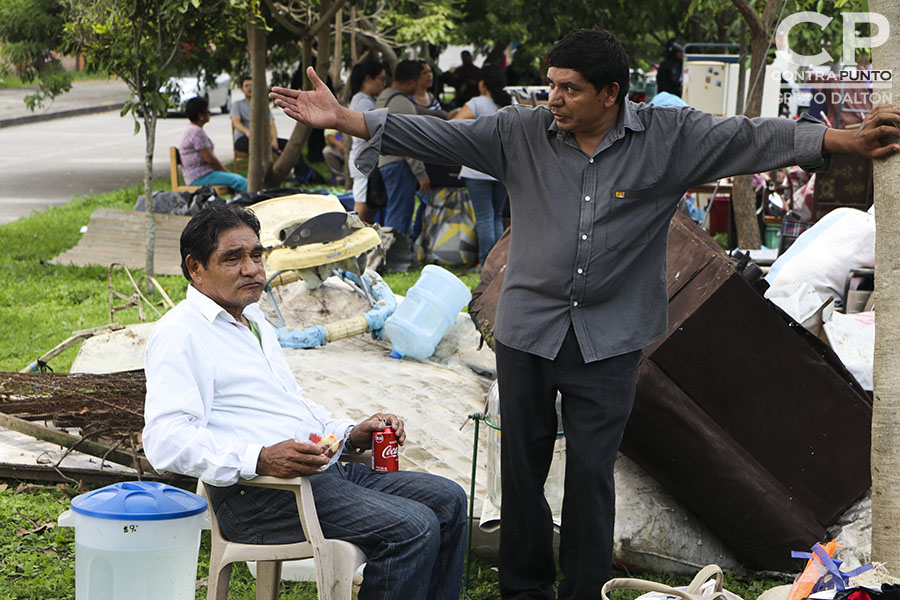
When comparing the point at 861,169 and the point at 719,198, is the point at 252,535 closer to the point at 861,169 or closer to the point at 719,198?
the point at 861,169

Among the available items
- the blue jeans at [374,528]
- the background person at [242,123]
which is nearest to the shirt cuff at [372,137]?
the blue jeans at [374,528]

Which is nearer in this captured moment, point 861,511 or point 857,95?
point 861,511

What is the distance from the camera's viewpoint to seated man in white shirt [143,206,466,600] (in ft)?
9.41

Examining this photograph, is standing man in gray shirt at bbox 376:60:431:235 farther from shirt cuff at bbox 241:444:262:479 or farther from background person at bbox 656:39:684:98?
background person at bbox 656:39:684:98

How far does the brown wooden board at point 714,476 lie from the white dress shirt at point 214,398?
49.9 inches

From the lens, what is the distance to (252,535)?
121 inches

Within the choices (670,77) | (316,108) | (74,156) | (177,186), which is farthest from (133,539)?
(670,77)

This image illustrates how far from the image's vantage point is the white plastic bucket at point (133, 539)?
9.58 ft

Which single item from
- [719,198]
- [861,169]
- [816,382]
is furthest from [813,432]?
[719,198]

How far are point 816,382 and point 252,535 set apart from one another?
2257mm

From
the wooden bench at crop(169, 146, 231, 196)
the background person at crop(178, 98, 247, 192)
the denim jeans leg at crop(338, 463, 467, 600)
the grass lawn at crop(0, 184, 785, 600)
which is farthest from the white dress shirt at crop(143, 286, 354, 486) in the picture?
the background person at crop(178, 98, 247, 192)

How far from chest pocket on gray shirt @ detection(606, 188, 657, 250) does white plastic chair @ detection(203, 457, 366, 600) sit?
1.16 m

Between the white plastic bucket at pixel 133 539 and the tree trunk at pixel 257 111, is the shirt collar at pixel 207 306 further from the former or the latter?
the tree trunk at pixel 257 111

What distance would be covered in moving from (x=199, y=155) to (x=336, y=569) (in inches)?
337
